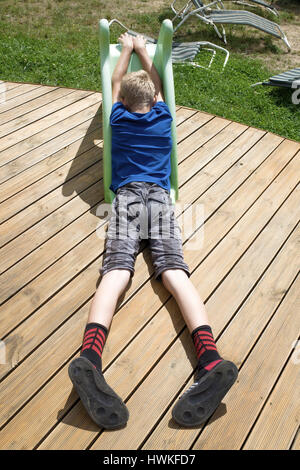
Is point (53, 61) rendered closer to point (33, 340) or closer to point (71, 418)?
point (33, 340)

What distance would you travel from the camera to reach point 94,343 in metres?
1.85

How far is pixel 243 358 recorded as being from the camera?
2.00 metres

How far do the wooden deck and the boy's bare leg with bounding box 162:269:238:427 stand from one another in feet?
0.26

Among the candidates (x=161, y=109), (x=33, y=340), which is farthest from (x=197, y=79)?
(x=33, y=340)

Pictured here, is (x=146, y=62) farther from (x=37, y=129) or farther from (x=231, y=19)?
(x=231, y=19)

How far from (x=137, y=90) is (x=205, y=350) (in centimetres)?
159

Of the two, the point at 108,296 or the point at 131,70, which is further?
the point at 131,70

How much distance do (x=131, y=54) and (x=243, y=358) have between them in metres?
2.14

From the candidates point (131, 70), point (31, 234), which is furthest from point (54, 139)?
point (31, 234)

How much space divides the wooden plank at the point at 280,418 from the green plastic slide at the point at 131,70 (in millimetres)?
1350

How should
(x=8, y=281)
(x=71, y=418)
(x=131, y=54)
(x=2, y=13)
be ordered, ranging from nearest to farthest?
(x=71, y=418) → (x=8, y=281) → (x=131, y=54) → (x=2, y=13)

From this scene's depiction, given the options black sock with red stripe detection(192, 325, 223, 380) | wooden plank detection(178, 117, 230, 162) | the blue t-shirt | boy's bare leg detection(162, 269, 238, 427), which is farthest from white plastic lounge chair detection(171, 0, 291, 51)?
black sock with red stripe detection(192, 325, 223, 380)

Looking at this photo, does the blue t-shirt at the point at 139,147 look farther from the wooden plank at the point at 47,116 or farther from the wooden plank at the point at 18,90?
the wooden plank at the point at 18,90

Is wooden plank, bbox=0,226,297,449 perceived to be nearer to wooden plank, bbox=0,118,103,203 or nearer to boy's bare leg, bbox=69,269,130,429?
boy's bare leg, bbox=69,269,130,429
